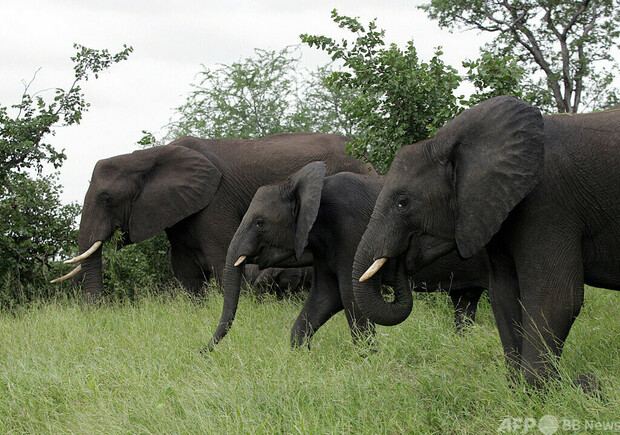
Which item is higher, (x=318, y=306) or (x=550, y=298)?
(x=550, y=298)

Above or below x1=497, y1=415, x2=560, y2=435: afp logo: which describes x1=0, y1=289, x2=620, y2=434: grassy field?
below

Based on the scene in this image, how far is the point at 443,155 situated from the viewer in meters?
4.34

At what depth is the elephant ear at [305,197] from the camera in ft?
19.2

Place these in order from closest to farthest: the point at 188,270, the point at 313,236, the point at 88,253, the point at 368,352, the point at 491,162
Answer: the point at 491,162 < the point at 368,352 < the point at 313,236 < the point at 88,253 < the point at 188,270

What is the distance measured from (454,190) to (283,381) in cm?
153

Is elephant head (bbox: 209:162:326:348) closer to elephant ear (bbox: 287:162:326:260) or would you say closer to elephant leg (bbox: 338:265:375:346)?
elephant ear (bbox: 287:162:326:260)

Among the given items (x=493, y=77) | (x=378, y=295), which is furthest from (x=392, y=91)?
(x=378, y=295)

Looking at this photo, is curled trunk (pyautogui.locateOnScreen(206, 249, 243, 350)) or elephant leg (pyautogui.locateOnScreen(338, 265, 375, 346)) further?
curled trunk (pyautogui.locateOnScreen(206, 249, 243, 350))

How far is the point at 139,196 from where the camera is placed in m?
8.98

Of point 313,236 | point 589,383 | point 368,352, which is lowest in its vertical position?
point 368,352

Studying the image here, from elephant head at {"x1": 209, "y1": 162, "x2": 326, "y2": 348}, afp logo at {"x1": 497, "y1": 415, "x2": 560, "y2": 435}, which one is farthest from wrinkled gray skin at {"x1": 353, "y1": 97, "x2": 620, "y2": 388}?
elephant head at {"x1": 209, "y1": 162, "x2": 326, "y2": 348}

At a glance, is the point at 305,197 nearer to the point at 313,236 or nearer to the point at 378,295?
the point at 313,236

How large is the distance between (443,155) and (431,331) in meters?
1.75

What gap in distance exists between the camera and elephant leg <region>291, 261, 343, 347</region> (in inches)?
241
